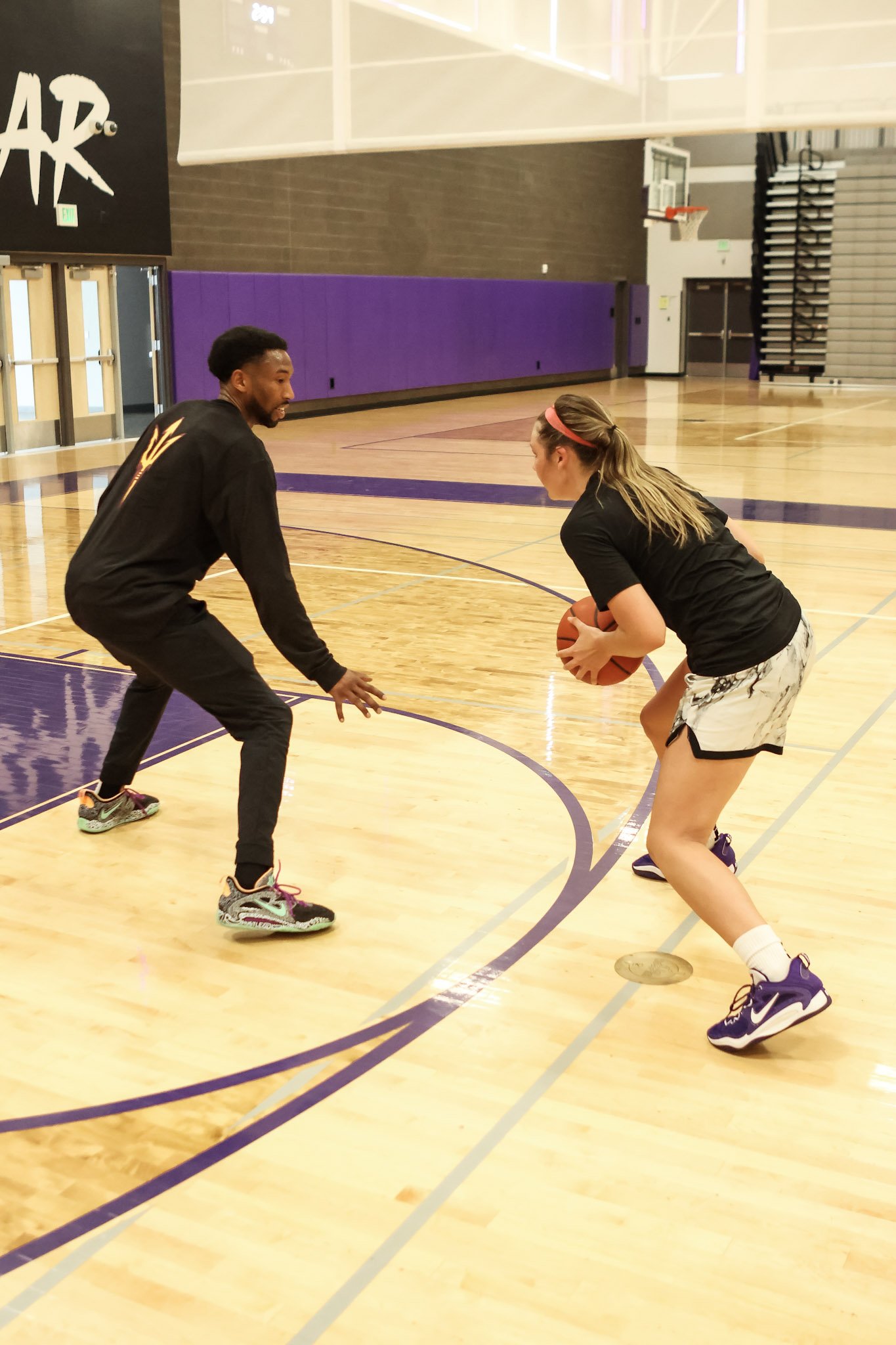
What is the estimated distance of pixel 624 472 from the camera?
281 centimetres

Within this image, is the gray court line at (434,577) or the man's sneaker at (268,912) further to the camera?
the gray court line at (434,577)

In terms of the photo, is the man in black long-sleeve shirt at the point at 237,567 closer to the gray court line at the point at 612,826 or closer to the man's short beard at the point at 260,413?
the man's short beard at the point at 260,413

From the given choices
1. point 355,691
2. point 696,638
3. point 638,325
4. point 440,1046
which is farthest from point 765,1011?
point 638,325

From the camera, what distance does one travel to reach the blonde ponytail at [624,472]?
2.76 m

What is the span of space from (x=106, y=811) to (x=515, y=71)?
674 cm

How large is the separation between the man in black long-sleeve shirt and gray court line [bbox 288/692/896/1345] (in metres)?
0.78

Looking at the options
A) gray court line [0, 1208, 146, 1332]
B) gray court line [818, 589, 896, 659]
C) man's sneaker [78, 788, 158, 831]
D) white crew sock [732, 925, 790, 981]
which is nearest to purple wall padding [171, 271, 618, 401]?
gray court line [818, 589, 896, 659]

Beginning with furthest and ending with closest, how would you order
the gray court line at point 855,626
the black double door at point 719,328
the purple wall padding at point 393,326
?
the black double door at point 719,328, the purple wall padding at point 393,326, the gray court line at point 855,626

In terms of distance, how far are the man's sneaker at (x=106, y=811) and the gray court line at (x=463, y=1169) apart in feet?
5.48

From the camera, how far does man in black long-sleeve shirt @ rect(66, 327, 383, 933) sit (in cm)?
318

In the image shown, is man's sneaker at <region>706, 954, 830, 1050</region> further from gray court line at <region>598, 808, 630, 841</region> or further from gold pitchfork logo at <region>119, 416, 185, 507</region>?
gold pitchfork logo at <region>119, 416, 185, 507</region>

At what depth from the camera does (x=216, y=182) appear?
16234 mm

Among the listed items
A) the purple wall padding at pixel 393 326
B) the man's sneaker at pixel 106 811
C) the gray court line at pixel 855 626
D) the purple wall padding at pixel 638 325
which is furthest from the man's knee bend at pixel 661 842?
the purple wall padding at pixel 638 325

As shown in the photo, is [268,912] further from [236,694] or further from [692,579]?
[692,579]
